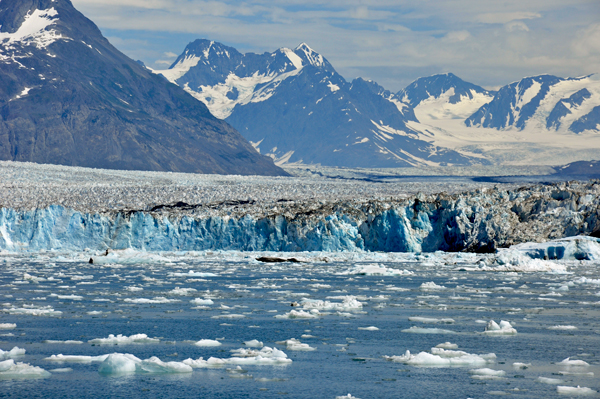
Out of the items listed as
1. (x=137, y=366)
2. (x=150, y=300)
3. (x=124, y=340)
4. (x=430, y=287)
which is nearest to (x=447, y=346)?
(x=137, y=366)

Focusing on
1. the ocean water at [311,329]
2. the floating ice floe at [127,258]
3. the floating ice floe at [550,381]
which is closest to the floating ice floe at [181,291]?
the ocean water at [311,329]

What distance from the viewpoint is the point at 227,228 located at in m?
41.3

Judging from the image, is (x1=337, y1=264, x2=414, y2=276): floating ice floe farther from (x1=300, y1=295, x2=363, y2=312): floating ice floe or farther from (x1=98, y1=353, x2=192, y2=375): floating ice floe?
(x1=98, y1=353, x2=192, y2=375): floating ice floe

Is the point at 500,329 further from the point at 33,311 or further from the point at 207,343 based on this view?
the point at 33,311

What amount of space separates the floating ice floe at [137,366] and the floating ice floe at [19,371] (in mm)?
845

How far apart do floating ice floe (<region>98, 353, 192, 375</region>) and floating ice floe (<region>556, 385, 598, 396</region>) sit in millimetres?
5322

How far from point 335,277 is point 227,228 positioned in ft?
55.9

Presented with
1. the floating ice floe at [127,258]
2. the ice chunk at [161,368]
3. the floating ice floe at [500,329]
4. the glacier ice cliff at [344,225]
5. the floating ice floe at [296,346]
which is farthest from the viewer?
the glacier ice cliff at [344,225]

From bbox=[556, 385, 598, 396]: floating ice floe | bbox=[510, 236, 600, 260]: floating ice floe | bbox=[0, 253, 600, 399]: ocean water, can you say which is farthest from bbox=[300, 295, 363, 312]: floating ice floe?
bbox=[510, 236, 600, 260]: floating ice floe

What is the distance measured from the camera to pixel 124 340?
12.3 meters

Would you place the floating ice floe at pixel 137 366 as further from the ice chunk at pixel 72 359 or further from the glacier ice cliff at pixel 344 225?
the glacier ice cliff at pixel 344 225

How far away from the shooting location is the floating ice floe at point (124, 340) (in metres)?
12.2

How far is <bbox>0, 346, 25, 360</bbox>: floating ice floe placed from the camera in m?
10.7

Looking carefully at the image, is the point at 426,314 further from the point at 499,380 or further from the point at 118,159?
the point at 118,159
